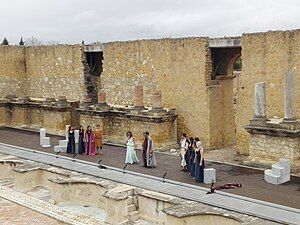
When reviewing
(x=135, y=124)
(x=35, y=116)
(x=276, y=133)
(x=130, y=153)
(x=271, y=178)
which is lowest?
(x=271, y=178)

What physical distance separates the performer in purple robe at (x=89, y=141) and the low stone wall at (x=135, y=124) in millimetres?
2058

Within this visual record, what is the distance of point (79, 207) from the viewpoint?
12.3m

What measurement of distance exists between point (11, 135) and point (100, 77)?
480cm

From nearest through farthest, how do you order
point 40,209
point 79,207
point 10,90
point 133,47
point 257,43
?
point 40,209, point 79,207, point 257,43, point 133,47, point 10,90

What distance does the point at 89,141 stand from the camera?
16.3m

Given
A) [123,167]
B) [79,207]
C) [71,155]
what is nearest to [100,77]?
[71,155]

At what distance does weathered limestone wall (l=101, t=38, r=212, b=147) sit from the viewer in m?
17.3

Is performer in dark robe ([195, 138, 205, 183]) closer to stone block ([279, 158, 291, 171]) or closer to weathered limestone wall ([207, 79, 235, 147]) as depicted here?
stone block ([279, 158, 291, 171])

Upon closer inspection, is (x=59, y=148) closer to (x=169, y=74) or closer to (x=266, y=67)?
(x=169, y=74)

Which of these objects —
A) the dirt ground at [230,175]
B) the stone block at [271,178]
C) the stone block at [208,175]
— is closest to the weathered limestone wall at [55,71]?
the dirt ground at [230,175]

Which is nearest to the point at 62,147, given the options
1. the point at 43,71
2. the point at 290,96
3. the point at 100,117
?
the point at 100,117

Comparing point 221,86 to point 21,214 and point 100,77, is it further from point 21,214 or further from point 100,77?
point 21,214

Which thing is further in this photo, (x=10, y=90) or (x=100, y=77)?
(x=10, y=90)

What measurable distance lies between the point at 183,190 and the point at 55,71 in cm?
1402
